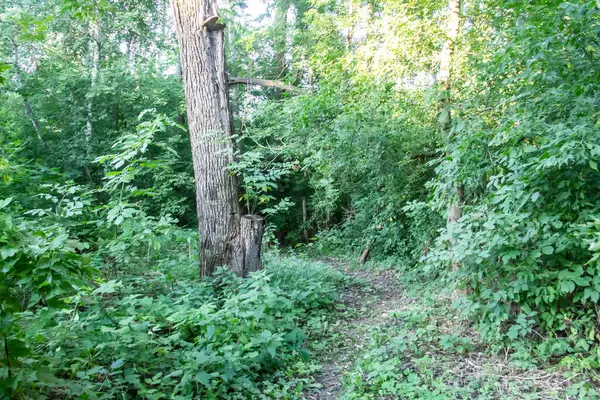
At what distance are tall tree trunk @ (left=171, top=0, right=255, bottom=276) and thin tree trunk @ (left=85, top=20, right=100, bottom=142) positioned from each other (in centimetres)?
721

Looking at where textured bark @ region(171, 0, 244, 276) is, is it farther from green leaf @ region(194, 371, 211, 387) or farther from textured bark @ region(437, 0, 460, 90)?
textured bark @ region(437, 0, 460, 90)

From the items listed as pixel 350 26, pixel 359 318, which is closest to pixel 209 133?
pixel 359 318

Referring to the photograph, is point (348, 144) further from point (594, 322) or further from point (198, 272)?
point (594, 322)

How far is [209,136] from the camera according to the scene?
533cm

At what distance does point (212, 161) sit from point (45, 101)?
29.4ft

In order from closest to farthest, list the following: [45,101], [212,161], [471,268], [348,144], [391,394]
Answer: [391,394] < [471,268] < [212,161] < [348,144] < [45,101]

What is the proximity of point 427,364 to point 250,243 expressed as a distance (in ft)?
8.81

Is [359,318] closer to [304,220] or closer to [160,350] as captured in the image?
[160,350]

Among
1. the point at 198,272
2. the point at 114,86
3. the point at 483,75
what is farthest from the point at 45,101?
the point at 483,75

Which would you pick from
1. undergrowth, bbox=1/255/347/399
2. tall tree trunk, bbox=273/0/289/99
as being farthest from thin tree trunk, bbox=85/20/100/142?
undergrowth, bbox=1/255/347/399

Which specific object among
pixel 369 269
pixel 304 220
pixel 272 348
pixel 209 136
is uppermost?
pixel 209 136

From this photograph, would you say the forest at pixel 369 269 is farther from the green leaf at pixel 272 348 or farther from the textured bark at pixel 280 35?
the textured bark at pixel 280 35

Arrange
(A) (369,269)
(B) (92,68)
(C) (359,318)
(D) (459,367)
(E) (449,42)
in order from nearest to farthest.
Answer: (D) (459,367) < (C) (359,318) < (E) (449,42) < (A) (369,269) < (B) (92,68)

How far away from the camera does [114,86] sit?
1162 cm
